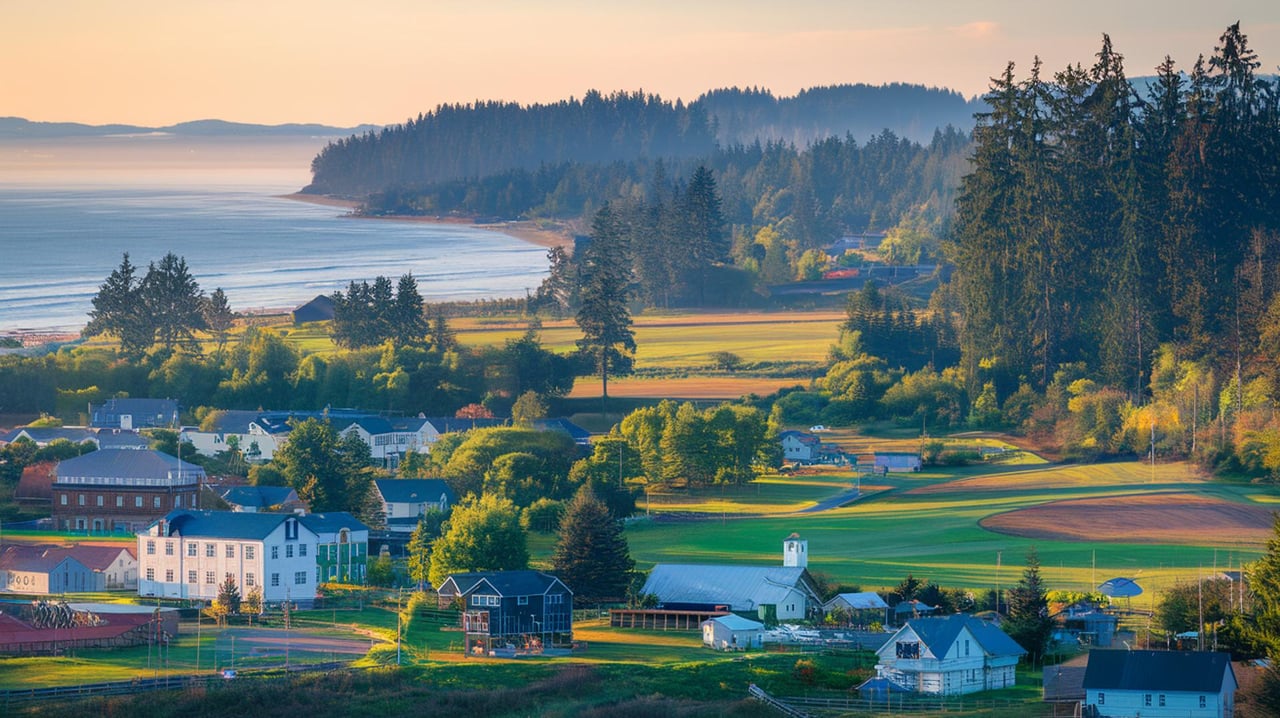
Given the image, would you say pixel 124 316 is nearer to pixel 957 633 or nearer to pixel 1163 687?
pixel 957 633

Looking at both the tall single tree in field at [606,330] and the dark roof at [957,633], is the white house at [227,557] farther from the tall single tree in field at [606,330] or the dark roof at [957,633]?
the tall single tree in field at [606,330]

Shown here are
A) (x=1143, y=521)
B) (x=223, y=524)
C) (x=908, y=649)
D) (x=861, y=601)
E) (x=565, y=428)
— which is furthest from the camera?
(x=565, y=428)

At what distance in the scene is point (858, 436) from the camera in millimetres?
99812

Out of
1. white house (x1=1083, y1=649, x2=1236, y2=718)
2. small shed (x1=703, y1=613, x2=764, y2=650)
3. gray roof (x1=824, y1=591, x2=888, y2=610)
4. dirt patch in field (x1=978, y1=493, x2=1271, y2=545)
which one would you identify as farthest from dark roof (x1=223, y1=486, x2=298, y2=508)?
white house (x1=1083, y1=649, x2=1236, y2=718)

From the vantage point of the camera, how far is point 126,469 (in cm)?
7381

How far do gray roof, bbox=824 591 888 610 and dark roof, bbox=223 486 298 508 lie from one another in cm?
2101

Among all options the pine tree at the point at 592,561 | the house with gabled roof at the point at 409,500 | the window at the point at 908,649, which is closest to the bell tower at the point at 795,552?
the pine tree at the point at 592,561

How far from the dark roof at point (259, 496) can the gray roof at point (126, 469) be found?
189 cm

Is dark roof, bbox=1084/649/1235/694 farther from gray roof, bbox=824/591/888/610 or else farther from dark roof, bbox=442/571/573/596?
dark roof, bbox=442/571/573/596

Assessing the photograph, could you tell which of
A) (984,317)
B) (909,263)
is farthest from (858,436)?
(909,263)

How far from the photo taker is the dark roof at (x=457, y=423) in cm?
9331

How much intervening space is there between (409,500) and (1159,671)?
110ft

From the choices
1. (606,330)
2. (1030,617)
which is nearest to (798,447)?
(606,330)

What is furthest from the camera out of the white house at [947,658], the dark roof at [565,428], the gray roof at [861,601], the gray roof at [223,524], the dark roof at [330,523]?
the dark roof at [565,428]
